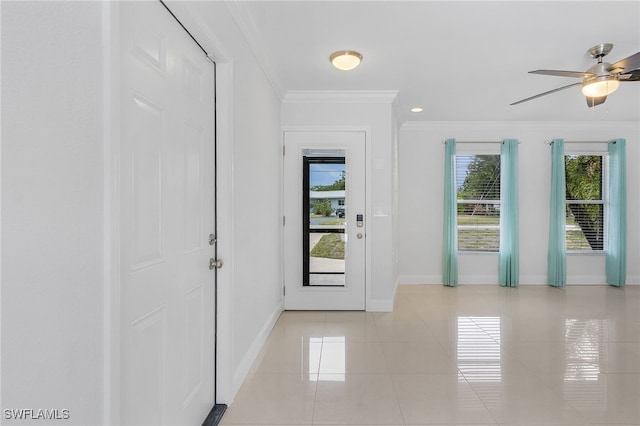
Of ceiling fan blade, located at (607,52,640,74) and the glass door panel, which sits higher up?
ceiling fan blade, located at (607,52,640,74)

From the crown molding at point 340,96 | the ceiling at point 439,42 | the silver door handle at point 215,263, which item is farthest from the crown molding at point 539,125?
the silver door handle at point 215,263

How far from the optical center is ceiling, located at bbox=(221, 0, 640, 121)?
2377 millimetres

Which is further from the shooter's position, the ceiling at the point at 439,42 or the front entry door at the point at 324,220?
the front entry door at the point at 324,220

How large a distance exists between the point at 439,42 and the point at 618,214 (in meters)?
4.65

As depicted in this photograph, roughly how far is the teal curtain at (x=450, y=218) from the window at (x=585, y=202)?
1.86 m

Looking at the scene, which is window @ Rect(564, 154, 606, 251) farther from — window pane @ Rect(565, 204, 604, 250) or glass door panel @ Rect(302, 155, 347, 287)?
glass door panel @ Rect(302, 155, 347, 287)

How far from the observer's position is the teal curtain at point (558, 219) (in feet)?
17.5

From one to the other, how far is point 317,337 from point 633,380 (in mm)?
2417

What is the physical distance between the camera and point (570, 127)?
5.53 m

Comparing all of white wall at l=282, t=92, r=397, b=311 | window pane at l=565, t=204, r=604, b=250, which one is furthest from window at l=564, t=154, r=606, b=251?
white wall at l=282, t=92, r=397, b=311

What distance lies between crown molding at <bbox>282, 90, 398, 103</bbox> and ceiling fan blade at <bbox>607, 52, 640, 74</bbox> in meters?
1.94

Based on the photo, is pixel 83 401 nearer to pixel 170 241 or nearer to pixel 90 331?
pixel 90 331

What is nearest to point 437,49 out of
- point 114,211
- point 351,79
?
point 351,79

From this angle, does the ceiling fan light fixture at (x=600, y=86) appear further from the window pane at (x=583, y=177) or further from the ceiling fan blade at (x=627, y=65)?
the window pane at (x=583, y=177)
